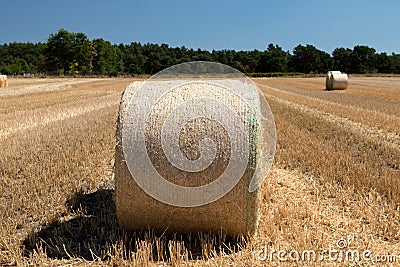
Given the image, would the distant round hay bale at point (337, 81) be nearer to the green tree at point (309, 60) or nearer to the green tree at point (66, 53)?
the green tree at point (66, 53)

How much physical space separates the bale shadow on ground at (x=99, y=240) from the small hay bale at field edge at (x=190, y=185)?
10 cm

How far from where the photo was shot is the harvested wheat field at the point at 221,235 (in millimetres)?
3537

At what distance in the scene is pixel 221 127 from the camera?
367 cm

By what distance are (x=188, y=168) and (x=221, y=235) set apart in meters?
0.75

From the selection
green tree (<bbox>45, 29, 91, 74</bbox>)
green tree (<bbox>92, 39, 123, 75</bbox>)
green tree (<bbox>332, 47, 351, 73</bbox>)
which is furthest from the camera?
green tree (<bbox>332, 47, 351, 73</bbox>)

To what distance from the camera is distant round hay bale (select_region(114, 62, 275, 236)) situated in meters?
3.62

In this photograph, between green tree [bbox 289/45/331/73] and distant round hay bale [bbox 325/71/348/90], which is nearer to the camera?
Result: distant round hay bale [bbox 325/71/348/90]

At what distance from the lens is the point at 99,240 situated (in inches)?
153

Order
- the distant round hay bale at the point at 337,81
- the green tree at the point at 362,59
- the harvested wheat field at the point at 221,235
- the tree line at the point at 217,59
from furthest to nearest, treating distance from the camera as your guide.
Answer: the green tree at the point at 362,59 < the tree line at the point at 217,59 < the distant round hay bale at the point at 337,81 < the harvested wheat field at the point at 221,235

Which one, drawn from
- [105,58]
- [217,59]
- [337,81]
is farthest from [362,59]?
[337,81]

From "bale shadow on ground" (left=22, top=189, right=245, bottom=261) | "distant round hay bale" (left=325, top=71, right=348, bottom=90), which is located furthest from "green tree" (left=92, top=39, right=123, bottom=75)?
"bale shadow on ground" (left=22, top=189, right=245, bottom=261)

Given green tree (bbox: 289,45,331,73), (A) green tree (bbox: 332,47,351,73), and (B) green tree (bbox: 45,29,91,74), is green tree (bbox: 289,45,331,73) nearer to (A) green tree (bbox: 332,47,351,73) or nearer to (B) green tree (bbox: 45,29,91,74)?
(A) green tree (bbox: 332,47,351,73)

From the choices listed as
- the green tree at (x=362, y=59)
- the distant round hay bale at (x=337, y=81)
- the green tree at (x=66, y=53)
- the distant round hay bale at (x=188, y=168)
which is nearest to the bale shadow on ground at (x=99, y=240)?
the distant round hay bale at (x=188, y=168)

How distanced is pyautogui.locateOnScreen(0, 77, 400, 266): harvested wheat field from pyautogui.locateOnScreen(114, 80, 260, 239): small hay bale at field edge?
148mm
